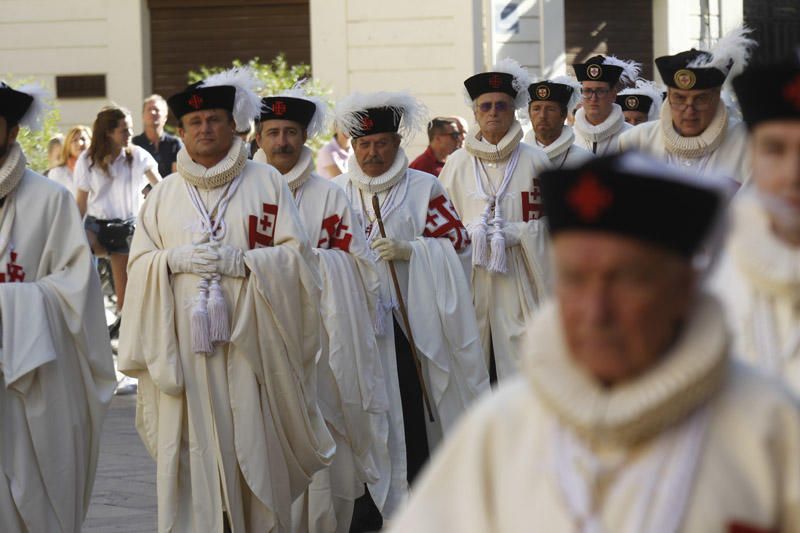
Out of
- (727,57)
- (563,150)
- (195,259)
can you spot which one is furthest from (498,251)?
(195,259)

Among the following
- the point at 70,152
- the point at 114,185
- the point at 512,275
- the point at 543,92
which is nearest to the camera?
the point at 512,275

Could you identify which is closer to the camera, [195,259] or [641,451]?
[641,451]

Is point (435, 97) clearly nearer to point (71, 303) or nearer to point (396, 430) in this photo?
point (396, 430)

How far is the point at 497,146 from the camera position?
9.91 metres

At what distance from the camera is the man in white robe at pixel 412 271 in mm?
9211

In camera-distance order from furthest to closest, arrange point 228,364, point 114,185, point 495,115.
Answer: point 114,185
point 495,115
point 228,364

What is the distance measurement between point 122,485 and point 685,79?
394 centimetres

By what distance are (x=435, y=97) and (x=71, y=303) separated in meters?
14.9

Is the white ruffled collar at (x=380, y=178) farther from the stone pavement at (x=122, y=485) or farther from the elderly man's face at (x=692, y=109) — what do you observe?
the stone pavement at (x=122, y=485)

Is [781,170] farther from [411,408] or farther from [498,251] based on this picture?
[498,251]

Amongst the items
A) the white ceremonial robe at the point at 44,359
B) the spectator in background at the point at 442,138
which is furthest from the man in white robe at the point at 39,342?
the spectator in background at the point at 442,138

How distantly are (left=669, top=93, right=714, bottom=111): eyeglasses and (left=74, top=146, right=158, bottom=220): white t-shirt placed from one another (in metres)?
6.36

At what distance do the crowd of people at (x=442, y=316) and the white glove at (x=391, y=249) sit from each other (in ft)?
0.04

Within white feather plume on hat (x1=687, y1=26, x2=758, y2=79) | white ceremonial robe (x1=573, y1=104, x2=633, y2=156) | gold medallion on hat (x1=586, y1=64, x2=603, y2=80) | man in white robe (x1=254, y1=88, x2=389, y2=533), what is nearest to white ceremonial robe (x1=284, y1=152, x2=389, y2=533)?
man in white robe (x1=254, y1=88, x2=389, y2=533)
